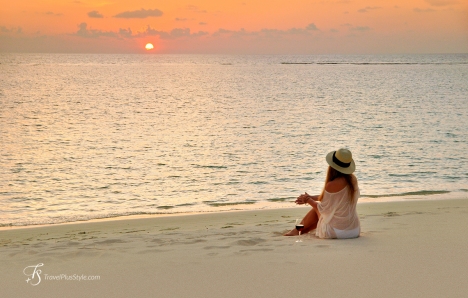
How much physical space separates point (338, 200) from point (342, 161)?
59 centimetres

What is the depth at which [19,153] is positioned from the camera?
23.0 meters

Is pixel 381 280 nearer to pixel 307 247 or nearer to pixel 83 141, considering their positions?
pixel 307 247

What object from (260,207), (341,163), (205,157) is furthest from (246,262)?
(205,157)

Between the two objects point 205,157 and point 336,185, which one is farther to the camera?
point 205,157

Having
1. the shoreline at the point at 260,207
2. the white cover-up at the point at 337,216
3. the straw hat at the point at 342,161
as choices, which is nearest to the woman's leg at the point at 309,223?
the white cover-up at the point at 337,216

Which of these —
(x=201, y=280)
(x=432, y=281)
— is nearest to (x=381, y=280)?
(x=432, y=281)

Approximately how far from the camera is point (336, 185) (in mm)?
8023

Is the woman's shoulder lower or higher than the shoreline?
higher

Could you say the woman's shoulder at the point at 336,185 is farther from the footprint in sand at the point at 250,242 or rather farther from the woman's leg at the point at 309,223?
the footprint in sand at the point at 250,242

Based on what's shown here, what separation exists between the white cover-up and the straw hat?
312mm

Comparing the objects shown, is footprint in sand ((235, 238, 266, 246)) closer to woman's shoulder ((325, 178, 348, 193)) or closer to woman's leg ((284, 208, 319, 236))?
woman's leg ((284, 208, 319, 236))

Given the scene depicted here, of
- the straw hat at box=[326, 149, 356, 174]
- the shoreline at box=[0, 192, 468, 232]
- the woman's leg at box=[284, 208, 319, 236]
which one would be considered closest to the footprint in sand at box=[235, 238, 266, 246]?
the woman's leg at box=[284, 208, 319, 236]

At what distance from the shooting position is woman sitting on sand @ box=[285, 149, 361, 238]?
7992mm

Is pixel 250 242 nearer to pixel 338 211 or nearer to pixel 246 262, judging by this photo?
pixel 246 262
